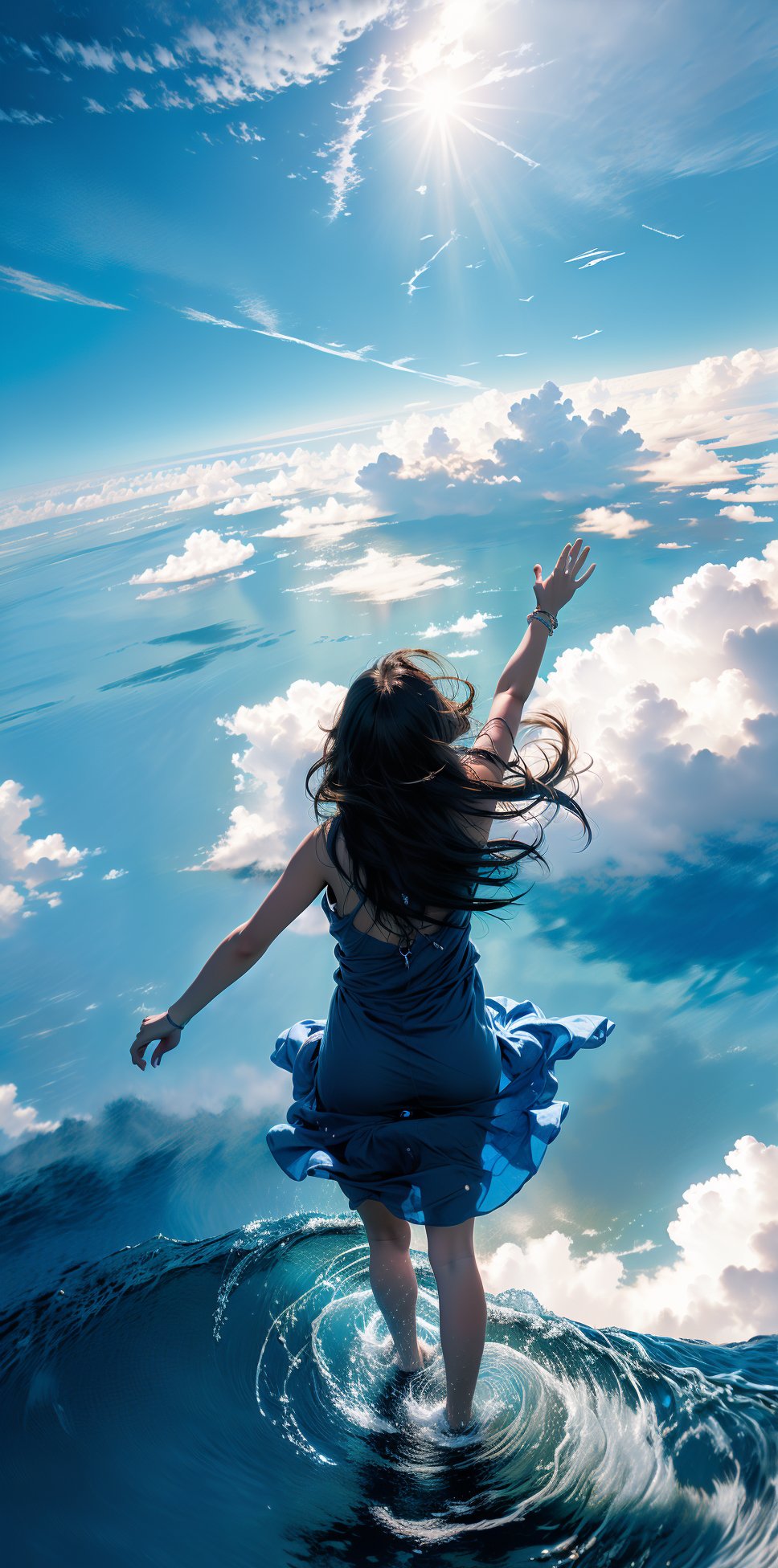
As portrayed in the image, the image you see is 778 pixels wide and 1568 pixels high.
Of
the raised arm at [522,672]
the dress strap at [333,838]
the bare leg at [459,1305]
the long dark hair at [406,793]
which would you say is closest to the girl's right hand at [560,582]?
the raised arm at [522,672]

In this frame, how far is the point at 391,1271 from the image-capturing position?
1.57m

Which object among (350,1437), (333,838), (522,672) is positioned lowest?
(350,1437)

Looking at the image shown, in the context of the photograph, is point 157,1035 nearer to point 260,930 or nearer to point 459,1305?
point 260,930

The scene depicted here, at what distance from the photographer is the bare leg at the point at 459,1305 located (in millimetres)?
1397

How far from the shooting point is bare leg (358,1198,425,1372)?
61.5 inches

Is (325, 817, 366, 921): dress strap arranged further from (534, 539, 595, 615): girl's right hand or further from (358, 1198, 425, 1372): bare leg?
(534, 539, 595, 615): girl's right hand

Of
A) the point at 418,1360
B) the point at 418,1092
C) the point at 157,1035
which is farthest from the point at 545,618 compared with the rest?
the point at 418,1360

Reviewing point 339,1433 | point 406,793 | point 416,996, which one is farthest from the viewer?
point 339,1433

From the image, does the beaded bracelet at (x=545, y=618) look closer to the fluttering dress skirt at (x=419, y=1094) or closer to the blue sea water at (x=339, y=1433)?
the fluttering dress skirt at (x=419, y=1094)

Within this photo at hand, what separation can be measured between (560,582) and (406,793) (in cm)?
80

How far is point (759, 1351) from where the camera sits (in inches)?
66.9

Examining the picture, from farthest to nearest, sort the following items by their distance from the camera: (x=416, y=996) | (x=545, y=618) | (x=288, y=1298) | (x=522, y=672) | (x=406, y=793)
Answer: (x=288, y=1298), (x=545, y=618), (x=522, y=672), (x=416, y=996), (x=406, y=793)

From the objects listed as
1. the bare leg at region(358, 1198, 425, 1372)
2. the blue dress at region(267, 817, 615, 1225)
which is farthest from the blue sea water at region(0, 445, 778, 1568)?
the blue dress at region(267, 817, 615, 1225)

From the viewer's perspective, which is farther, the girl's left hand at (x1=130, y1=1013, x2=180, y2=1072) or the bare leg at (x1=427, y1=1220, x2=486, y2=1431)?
the girl's left hand at (x1=130, y1=1013, x2=180, y2=1072)
